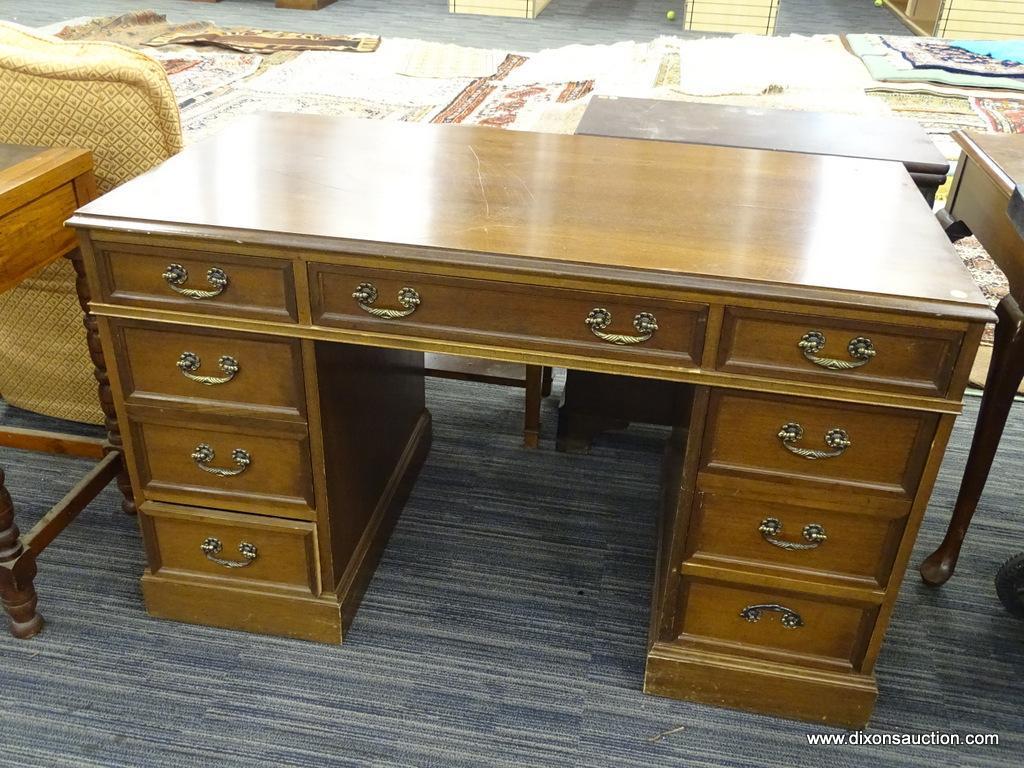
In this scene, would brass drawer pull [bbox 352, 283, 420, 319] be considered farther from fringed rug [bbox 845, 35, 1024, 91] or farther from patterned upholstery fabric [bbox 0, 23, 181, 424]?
fringed rug [bbox 845, 35, 1024, 91]

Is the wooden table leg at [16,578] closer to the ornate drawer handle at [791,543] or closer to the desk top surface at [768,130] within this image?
the ornate drawer handle at [791,543]

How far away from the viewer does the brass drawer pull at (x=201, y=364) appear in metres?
1.35

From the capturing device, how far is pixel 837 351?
3.82ft

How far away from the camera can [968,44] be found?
168 inches

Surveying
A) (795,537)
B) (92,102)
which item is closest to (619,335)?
(795,537)

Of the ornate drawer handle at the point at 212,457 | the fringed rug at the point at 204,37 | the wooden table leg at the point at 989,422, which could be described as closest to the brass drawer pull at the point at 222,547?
the ornate drawer handle at the point at 212,457

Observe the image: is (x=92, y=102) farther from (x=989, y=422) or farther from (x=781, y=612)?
(x=989, y=422)

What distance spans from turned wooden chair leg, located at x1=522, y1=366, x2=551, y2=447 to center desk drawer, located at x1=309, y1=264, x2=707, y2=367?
81 centimetres

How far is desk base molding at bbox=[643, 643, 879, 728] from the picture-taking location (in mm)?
1435

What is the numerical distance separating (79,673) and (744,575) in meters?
1.16

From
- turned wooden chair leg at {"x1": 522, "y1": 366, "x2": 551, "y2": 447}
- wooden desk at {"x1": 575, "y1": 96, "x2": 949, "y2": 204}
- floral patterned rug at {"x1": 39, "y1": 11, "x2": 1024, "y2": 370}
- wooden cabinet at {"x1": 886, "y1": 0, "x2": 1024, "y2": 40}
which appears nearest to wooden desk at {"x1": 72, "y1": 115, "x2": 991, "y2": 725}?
wooden desk at {"x1": 575, "y1": 96, "x2": 949, "y2": 204}

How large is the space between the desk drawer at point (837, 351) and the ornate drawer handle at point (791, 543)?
10.5 inches

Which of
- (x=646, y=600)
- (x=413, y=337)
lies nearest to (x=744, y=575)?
(x=646, y=600)

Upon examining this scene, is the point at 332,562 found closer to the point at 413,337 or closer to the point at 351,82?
the point at 413,337
